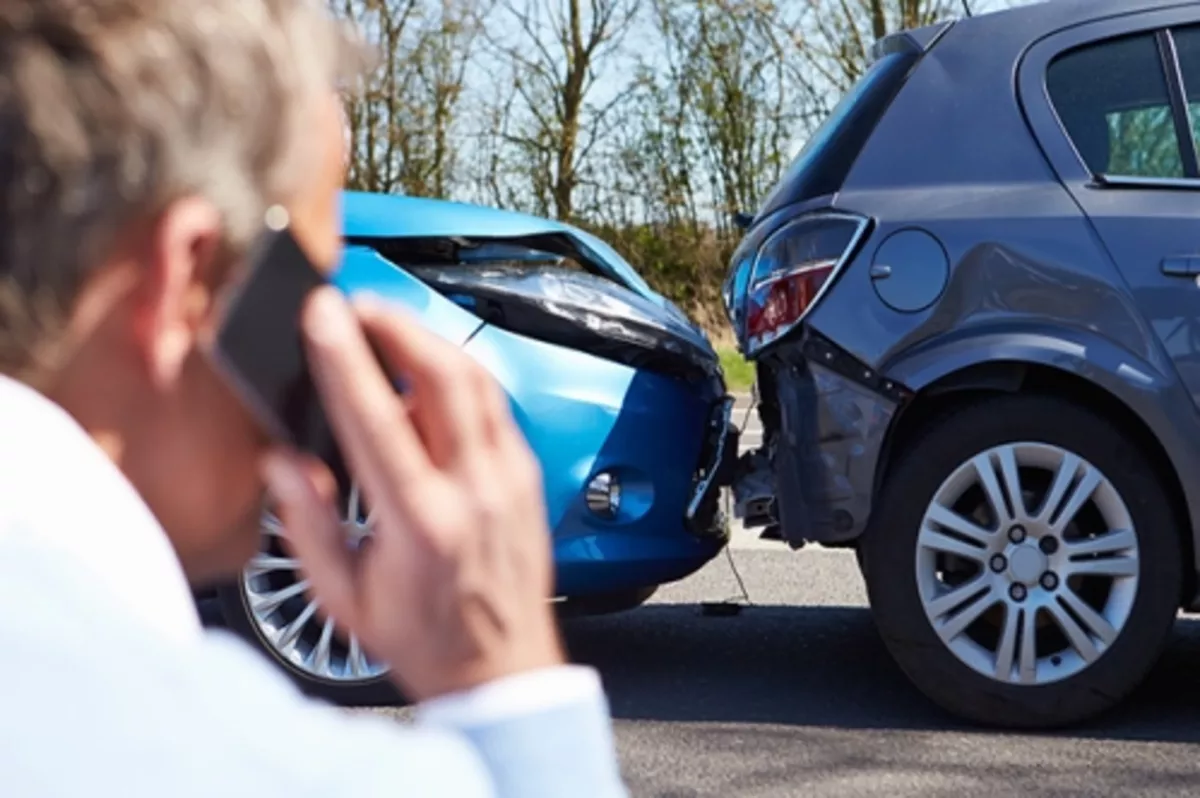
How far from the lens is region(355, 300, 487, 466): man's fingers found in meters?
0.74

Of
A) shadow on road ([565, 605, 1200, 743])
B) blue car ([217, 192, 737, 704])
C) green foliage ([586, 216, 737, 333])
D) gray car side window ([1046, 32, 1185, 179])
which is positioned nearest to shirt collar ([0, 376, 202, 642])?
blue car ([217, 192, 737, 704])

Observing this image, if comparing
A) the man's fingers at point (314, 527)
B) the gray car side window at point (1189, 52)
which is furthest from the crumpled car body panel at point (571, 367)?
the man's fingers at point (314, 527)

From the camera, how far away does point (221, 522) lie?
790 mm

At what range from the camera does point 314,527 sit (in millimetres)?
753

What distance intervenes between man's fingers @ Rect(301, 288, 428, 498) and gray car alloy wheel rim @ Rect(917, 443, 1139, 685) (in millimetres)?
3486

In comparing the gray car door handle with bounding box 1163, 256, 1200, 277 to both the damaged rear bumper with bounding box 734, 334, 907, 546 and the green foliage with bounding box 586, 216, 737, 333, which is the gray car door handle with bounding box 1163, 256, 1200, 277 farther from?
the green foliage with bounding box 586, 216, 737, 333

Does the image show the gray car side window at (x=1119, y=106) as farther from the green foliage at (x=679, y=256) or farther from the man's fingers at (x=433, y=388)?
the green foliage at (x=679, y=256)

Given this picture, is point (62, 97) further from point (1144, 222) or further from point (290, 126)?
point (1144, 222)

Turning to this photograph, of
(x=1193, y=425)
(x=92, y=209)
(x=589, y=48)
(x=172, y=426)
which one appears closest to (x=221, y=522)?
(x=172, y=426)

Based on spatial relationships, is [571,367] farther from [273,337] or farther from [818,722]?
[273,337]

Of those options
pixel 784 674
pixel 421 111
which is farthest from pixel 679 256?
pixel 784 674

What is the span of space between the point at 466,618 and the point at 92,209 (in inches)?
9.0

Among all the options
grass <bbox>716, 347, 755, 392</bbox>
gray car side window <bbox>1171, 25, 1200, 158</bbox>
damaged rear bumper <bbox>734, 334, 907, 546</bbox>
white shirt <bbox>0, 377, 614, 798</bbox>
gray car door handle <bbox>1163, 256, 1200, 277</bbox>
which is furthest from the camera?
grass <bbox>716, 347, 755, 392</bbox>

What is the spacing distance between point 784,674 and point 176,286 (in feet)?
13.6
